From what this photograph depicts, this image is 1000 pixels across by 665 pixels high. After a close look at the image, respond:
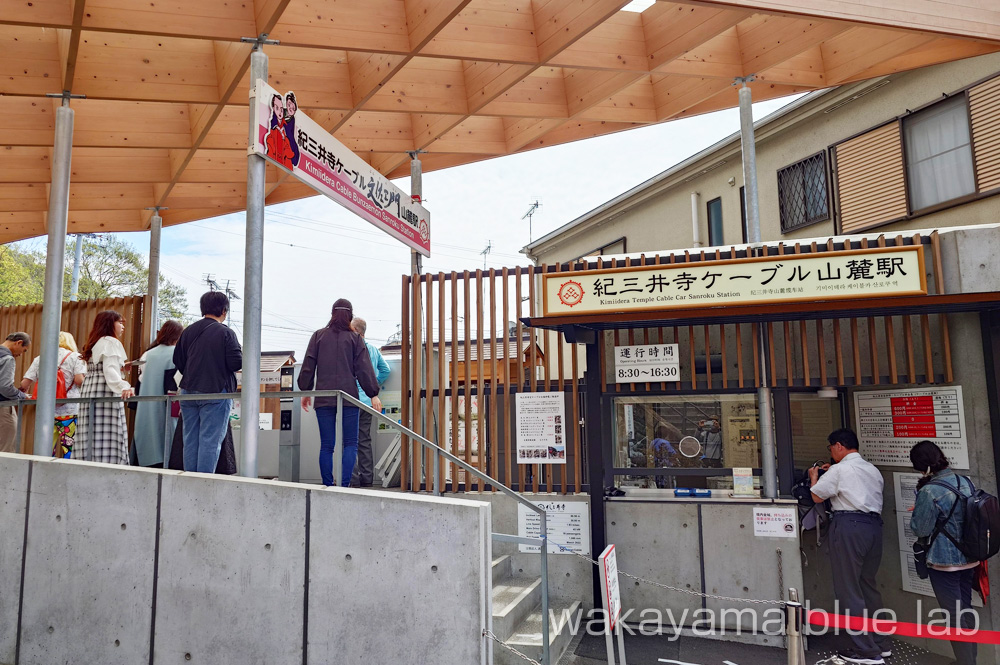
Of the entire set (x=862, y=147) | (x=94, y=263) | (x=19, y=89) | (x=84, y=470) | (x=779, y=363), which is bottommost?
(x=84, y=470)

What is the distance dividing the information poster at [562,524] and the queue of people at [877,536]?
2381 millimetres

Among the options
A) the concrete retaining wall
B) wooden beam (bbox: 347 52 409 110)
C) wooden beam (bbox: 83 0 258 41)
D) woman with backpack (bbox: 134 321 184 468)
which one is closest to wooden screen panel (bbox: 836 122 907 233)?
wooden beam (bbox: 347 52 409 110)

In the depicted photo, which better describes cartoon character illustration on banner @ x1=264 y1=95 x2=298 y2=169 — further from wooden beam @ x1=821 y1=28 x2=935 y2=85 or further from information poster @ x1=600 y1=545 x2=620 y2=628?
wooden beam @ x1=821 y1=28 x2=935 y2=85

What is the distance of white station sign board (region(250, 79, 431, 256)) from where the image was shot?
4754 millimetres

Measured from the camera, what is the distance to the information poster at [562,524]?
295 inches

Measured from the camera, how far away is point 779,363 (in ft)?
24.5

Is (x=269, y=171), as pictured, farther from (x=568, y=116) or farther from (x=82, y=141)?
(x=568, y=116)

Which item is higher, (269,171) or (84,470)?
(269,171)

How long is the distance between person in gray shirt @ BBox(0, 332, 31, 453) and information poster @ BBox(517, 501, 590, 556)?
16.9 feet

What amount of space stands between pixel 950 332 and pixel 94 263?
150ft

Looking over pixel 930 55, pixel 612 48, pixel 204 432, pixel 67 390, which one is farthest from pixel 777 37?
pixel 67 390

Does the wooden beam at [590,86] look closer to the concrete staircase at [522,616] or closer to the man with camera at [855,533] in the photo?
the man with camera at [855,533]

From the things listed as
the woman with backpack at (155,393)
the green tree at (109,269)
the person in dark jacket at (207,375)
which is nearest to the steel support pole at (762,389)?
the person in dark jacket at (207,375)

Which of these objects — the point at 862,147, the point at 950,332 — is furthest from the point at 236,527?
the point at 862,147
